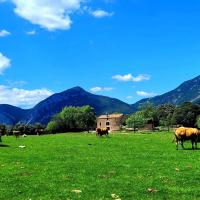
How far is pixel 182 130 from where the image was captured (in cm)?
4891

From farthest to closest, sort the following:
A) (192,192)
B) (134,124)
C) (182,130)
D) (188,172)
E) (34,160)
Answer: (134,124) < (182,130) < (34,160) < (188,172) < (192,192)

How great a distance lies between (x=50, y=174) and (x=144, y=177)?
5696mm

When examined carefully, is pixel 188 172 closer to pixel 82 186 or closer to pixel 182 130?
pixel 82 186

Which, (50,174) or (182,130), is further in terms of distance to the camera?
(182,130)

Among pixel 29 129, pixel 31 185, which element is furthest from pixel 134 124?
pixel 31 185

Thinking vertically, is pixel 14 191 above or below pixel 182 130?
below

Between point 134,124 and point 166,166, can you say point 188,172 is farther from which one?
point 134,124

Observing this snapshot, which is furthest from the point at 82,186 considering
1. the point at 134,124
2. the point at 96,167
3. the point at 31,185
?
the point at 134,124

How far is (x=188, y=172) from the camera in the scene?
27172 mm

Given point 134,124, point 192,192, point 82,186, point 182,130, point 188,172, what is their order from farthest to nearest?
1. point 134,124
2. point 182,130
3. point 188,172
4. point 82,186
5. point 192,192

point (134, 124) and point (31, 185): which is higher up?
point (134, 124)

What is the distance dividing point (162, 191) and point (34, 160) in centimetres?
1620

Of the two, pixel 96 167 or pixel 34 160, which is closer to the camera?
pixel 96 167

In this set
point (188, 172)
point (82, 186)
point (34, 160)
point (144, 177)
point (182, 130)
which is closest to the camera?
point (82, 186)
